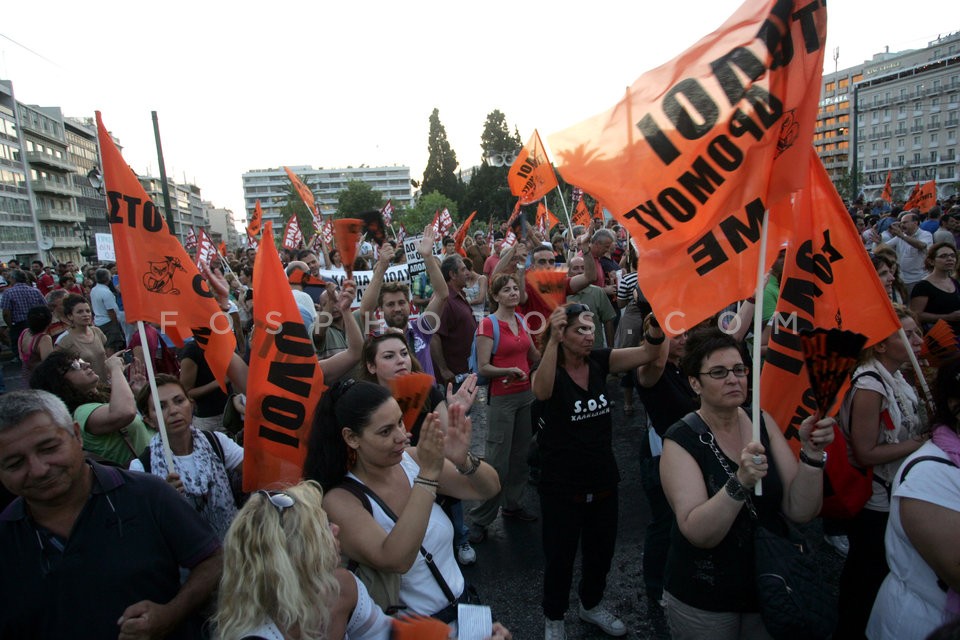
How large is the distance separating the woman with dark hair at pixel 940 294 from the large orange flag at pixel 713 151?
13.8ft

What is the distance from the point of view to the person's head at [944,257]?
5484mm

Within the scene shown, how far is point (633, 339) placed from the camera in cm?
598

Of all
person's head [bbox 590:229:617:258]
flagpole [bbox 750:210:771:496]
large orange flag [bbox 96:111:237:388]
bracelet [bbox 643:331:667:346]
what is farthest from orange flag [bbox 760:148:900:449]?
person's head [bbox 590:229:617:258]

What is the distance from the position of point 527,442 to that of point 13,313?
34.3 ft

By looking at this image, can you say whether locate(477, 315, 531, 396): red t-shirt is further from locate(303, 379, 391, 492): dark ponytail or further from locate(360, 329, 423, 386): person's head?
locate(303, 379, 391, 492): dark ponytail

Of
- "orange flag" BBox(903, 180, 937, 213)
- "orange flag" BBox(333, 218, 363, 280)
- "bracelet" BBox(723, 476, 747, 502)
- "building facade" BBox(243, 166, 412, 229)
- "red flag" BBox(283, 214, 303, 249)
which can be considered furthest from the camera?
"building facade" BBox(243, 166, 412, 229)

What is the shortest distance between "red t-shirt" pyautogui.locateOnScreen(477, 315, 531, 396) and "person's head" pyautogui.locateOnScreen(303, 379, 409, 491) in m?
2.34

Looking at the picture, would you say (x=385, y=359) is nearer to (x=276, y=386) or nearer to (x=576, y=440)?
(x=276, y=386)

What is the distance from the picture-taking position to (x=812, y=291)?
2.76 meters

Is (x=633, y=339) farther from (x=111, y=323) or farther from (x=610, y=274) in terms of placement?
(x=111, y=323)

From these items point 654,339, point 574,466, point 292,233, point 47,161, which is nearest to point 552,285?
point 654,339

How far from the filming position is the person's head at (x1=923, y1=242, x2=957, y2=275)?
18.0 feet

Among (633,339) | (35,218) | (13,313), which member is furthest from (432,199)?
(633,339)

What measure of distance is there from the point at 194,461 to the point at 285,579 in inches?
60.4
